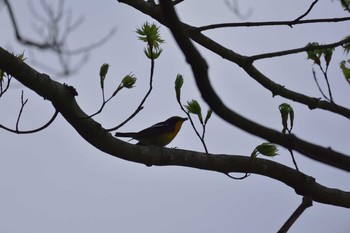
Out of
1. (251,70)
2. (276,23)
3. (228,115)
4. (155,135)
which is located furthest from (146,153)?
(155,135)

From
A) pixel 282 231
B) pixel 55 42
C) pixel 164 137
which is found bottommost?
pixel 282 231

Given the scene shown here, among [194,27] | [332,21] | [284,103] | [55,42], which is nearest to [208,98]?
[284,103]

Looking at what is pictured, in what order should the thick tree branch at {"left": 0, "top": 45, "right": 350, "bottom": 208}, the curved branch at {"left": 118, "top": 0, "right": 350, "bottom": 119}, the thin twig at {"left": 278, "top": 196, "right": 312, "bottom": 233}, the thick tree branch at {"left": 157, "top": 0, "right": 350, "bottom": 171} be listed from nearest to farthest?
the thick tree branch at {"left": 157, "top": 0, "right": 350, "bottom": 171} < the thin twig at {"left": 278, "top": 196, "right": 312, "bottom": 233} < the thick tree branch at {"left": 0, "top": 45, "right": 350, "bottom": 208} < the curved branch at {"left": 118, "top": 0, "right": 350, "bottom": 119}

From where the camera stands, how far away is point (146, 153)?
3590mm

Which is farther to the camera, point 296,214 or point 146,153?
point 146,153

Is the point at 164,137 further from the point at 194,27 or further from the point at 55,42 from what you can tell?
the point at 194,27

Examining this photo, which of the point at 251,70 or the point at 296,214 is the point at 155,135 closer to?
the point at 251,70

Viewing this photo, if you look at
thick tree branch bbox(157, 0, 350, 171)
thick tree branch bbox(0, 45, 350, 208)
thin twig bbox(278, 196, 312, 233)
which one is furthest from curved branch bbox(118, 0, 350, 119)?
thick tree branch bbox(157, 0, 350, 171)

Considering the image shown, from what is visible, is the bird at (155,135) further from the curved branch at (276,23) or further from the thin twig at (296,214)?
the thin twig at (296,214)

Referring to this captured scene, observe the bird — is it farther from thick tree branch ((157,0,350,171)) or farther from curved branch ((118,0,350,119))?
thick tree branch ((157,0,350,171))

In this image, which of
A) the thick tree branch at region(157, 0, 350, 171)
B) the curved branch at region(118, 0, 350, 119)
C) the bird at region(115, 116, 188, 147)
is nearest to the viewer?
the thick tree branch at region(157, 0, 350, 171)

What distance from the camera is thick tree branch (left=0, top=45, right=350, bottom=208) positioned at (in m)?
3.06

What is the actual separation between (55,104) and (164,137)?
5.12m

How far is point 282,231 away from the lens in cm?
270
